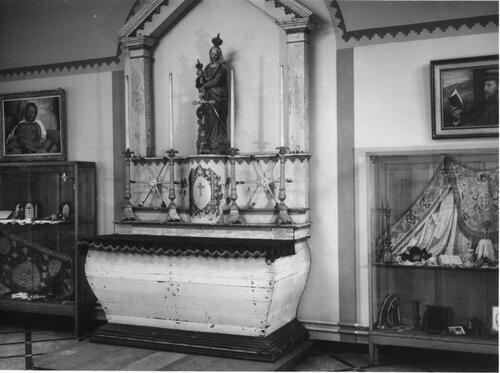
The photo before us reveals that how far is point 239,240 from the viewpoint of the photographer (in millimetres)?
5562

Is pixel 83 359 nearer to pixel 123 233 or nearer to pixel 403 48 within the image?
pixel 123 233

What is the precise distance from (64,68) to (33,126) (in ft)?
2.33

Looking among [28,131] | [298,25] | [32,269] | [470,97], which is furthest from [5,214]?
[470,97]

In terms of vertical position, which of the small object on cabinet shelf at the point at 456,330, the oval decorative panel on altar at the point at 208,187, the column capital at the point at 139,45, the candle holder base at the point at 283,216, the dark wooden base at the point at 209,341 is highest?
the column capital at the point at 139,45

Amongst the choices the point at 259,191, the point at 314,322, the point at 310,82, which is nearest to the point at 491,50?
the point at 310,82

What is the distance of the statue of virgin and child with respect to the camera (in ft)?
19.7

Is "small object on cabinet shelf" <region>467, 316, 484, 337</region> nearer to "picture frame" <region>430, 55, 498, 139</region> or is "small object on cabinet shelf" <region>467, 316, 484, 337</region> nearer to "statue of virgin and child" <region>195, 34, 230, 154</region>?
"picture frame" <region>430, 55, 498, 139</region>

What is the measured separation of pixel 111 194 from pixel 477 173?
11.7 feet

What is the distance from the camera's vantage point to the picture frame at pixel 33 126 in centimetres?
706

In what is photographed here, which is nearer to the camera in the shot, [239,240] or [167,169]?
[239,240]

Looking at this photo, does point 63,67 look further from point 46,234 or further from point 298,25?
point 298,25

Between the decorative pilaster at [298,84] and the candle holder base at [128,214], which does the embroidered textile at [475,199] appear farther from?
the candle holder base at [128,214]

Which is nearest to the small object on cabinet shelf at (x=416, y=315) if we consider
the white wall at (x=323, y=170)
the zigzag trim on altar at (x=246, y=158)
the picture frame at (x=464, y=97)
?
the white wall at (x=323, y=170)

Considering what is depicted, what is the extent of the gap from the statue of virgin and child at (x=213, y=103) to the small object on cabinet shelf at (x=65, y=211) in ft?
5.44
